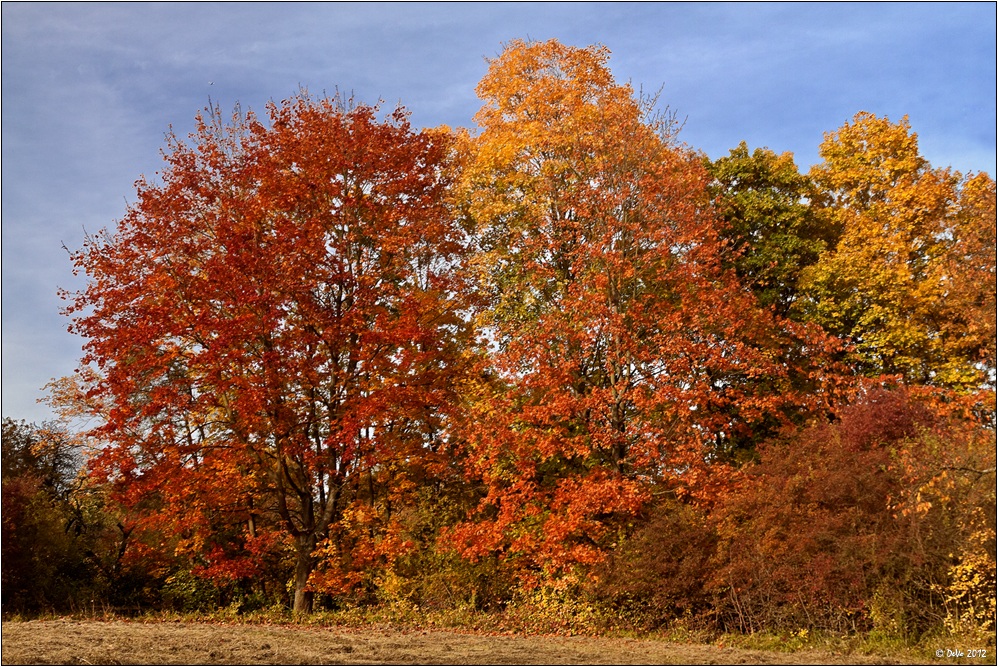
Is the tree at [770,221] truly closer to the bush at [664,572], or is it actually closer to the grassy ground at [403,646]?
the bush at [664,572]

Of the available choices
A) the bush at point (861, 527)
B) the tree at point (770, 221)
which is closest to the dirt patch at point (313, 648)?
the bush at point (861, 527)

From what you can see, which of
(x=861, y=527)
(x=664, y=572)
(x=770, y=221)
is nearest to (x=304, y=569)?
(x=664, y=572)

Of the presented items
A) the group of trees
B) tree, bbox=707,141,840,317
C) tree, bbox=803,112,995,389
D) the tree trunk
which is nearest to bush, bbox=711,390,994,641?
the group of trees

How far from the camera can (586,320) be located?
810 inches

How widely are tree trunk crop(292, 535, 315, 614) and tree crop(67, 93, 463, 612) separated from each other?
0.15 ft

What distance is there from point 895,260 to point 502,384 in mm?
12209

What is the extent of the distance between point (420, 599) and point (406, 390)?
4.89 meters

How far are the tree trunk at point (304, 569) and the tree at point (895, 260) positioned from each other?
1427 cm

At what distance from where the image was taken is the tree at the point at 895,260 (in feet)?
78.9

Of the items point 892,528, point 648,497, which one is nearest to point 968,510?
point 892,528

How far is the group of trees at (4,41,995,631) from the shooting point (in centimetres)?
1727

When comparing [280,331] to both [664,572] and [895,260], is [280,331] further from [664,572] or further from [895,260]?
[895,260]

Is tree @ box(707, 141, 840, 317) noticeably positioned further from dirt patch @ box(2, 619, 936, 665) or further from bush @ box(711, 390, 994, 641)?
dirt patch @ box(2, 619, 936, 665)

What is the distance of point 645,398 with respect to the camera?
19562 mm
